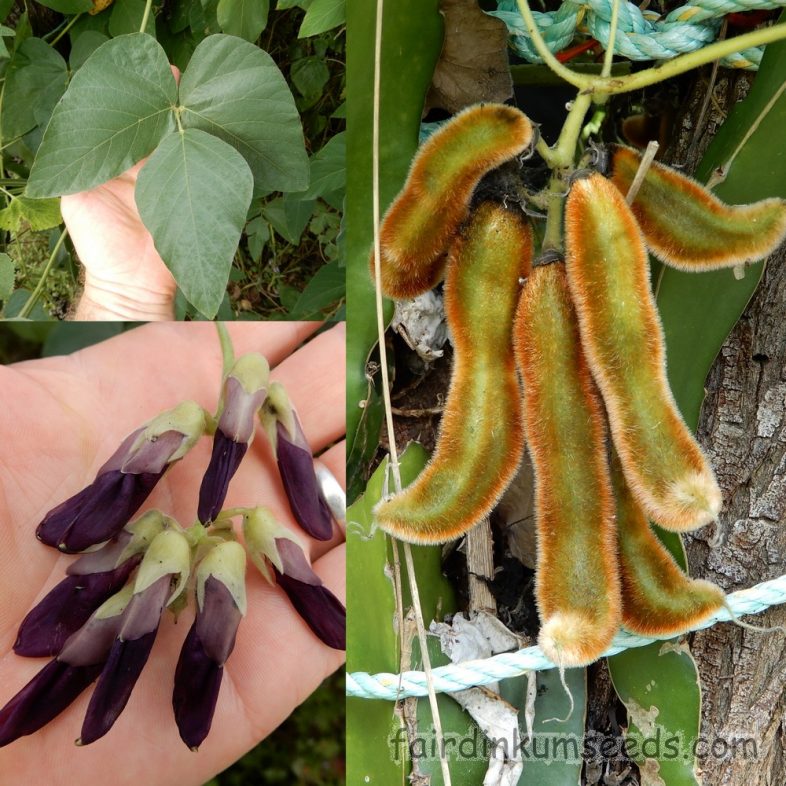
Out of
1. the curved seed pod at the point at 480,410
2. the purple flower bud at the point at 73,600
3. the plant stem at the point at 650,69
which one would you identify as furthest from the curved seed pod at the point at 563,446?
the purple flower bud at the point at 73,600

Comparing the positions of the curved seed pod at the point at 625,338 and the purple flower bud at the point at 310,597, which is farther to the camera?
the purple flower bud at the point at 310,597

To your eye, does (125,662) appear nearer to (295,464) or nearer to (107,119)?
(295,464)

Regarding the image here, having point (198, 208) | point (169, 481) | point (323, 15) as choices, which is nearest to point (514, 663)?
point (169, 481)

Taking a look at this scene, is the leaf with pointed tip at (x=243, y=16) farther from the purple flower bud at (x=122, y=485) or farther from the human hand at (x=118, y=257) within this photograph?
the purple flower bud at (x=122, y=485)

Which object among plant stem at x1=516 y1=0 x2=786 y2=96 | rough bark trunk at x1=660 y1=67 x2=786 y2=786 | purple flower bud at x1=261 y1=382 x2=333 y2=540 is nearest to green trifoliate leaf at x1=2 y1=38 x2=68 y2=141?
purple flower bud at x1=261 y1=382 x2=333 y2=540

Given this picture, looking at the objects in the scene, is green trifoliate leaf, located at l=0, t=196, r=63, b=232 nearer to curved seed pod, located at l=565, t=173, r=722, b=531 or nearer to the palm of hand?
the palm of hand

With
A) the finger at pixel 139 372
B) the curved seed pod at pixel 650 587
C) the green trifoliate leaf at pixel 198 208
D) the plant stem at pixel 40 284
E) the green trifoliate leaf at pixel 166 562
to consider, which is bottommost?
the green trifoliate leaf at pixel 166 562
